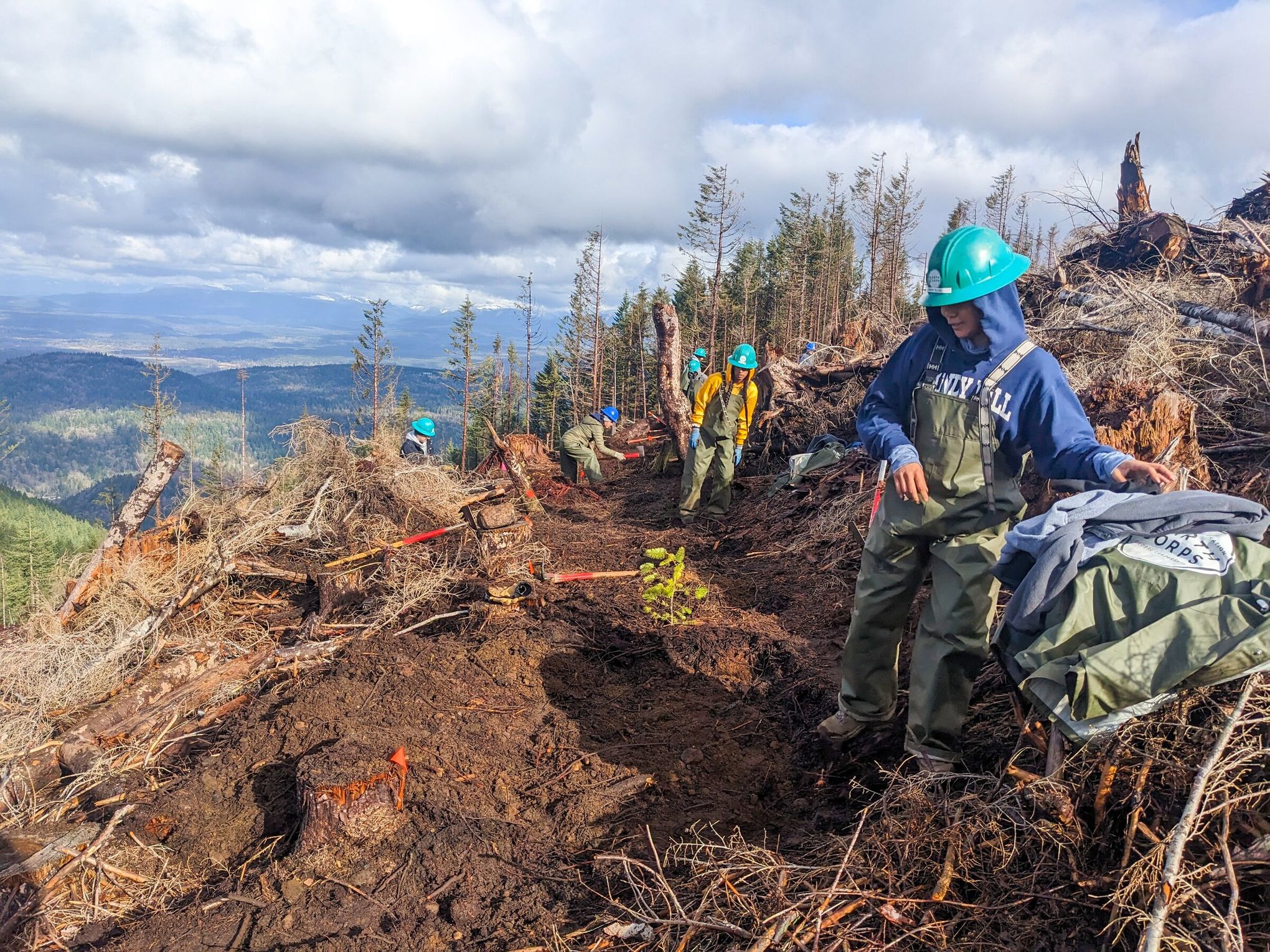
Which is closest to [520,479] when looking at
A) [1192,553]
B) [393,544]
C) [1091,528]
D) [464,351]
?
[393,544]

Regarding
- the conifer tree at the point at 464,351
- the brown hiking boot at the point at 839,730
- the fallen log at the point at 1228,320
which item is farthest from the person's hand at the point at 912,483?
the conifer tree at the point at 464,351

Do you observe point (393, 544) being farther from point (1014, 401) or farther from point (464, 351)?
point (464, 351)

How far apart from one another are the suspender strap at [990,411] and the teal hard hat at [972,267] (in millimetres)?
258

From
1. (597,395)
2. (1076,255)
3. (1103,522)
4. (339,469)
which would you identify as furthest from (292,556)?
(597,395)

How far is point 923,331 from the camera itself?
305 cm

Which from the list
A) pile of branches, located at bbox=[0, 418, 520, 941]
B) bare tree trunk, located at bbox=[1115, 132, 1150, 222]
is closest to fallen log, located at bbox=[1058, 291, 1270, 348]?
bare tree trunk, located at bbox=[1115, 132, 1150, 222]

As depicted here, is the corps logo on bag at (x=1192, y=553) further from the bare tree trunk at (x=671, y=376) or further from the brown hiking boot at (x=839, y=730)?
the bare tree trunk at (x=671, y=376)

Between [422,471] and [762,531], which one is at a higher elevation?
[422,471]

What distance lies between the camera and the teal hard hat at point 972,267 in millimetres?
2611

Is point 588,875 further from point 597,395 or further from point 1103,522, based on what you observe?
point 597,395

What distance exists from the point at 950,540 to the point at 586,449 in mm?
8904

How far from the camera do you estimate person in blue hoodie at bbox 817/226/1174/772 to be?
262cm

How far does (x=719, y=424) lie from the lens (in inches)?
347

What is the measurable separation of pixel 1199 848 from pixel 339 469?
7.47m
